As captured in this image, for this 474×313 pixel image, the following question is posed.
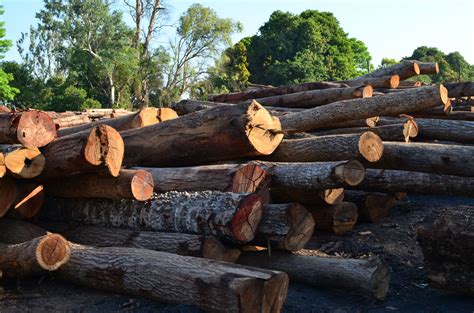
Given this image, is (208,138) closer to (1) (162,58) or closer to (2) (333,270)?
(2) (333,270)

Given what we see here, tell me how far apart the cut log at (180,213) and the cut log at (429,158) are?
2.05 m

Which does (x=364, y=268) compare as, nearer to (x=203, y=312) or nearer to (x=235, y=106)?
(x=203, y=312)

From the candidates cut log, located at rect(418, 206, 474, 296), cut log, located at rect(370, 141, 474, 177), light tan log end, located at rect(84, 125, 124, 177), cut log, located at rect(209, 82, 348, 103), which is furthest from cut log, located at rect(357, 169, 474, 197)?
cut log, located at rect(209, 82, 348, 103)

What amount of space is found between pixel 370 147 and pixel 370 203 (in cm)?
110

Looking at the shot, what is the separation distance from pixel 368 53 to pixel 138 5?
22934 millimetres

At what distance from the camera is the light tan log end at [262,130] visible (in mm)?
5590

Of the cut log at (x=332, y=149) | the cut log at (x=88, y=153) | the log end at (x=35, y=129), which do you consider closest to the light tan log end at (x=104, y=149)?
the cut log at (x=88, y=153)

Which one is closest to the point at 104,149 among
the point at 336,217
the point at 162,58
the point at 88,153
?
the point at 88,153

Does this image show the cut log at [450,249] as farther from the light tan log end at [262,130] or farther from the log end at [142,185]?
the log end at [142,185]

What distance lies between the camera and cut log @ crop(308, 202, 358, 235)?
599 cm

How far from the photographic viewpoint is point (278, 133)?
19.8 ft

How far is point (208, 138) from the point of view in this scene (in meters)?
5.75

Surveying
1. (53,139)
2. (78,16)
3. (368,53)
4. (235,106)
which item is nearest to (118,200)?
(53,139)

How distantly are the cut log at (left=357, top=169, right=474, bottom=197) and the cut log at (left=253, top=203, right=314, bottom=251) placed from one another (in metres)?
2.05
